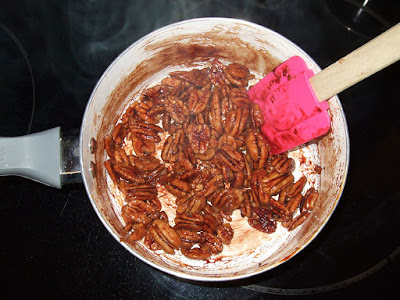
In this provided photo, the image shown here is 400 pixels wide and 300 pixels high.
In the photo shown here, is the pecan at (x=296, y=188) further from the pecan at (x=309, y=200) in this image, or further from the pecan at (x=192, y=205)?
the pecan at (x=192, y=205)

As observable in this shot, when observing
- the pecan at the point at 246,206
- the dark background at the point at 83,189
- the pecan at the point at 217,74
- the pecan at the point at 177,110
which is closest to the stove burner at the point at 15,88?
the dark background at the point at 83,189

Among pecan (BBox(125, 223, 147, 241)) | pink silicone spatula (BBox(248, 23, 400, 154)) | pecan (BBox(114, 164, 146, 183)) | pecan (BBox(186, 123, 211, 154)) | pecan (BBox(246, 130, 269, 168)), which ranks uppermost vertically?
pink silicone spatula (BBox(248, 23, 400, 154))

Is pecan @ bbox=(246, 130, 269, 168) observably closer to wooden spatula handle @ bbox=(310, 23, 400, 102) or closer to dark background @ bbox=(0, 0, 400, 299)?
wooden spatula handle @ bbox=(310, 23, 400, 102)

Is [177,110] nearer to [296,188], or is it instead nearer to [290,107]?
[290,107]

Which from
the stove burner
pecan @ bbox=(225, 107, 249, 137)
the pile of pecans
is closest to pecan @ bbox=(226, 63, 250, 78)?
the pile of pecans

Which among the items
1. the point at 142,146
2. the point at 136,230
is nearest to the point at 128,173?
the point at 142,146
